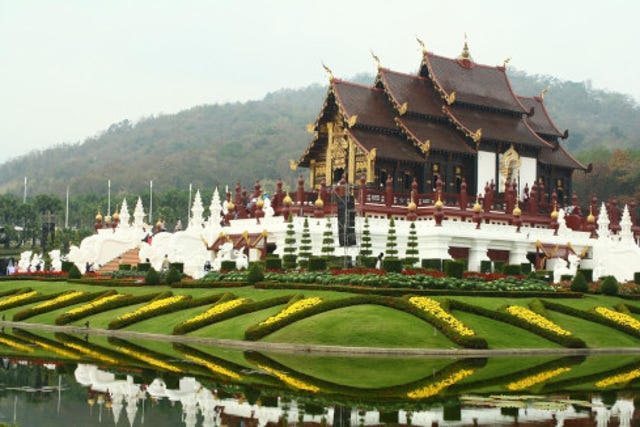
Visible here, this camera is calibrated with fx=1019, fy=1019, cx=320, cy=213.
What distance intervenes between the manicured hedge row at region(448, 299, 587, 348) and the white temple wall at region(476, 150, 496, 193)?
96.6ft

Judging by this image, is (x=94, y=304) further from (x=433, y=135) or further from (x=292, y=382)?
(x=433, y=135)

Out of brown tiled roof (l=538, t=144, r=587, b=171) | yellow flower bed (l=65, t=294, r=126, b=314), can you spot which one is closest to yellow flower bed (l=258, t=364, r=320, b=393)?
yellow flower bed (l=65, t=294, r=126, b=314)

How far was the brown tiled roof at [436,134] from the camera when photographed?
62.7m

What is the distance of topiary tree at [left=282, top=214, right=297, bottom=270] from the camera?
46375 millimetres

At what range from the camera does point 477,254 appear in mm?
55250

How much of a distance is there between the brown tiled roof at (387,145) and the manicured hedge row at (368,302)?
2619 cm

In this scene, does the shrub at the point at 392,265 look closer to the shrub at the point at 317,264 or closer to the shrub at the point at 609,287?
the shrub at the point at 317,264

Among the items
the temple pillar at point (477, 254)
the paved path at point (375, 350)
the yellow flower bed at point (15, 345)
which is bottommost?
the yellow flower bed at point (15, 345)

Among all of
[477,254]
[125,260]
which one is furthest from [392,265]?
[125,260]

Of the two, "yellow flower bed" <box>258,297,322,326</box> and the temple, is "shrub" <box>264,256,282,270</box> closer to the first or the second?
"yellow flower bed" <box>258,297,322,326</box>

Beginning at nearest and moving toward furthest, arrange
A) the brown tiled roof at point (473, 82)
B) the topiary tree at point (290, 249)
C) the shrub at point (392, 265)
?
the shrub at point (392, 265), the topiary tree at point (290, 249), the brown tiled roof at point (473, 82)

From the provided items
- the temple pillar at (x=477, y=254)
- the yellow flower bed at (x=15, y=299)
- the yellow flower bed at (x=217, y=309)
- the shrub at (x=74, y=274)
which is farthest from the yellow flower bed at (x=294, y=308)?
the temple pillar at (x=477, y=254)

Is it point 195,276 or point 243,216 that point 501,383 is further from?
point 243,216

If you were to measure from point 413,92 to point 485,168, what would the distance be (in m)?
6.81
